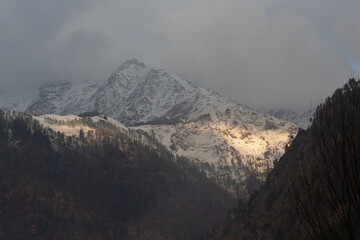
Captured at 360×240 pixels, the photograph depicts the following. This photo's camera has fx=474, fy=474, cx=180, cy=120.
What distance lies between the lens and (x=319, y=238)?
71.0ft

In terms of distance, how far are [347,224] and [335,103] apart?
187480mm

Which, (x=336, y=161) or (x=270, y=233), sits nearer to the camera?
(x=336, y=161)

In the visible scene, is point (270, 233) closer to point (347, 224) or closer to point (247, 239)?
point (247, 239)

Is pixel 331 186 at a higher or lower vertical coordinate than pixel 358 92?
lower

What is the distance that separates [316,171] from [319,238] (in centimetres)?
430

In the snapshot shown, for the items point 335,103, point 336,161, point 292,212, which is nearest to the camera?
point 336,161

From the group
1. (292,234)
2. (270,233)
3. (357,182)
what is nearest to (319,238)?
(357,182)

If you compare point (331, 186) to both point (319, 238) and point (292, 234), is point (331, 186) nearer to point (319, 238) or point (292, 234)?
point (319, 238)

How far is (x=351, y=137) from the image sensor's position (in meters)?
22.2

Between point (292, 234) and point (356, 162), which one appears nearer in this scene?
point (356, 162)

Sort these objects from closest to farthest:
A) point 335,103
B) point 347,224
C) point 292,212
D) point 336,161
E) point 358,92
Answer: point 347,224 → point 336,161 → point 292,212 → point 358,92 → point 335,103

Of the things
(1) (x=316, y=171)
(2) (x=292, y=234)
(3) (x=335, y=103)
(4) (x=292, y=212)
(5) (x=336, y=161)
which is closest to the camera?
(5) (x=336, y=161)

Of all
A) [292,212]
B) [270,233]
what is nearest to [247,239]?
[270,233]

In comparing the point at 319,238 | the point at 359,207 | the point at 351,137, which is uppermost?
the point at 351,137
